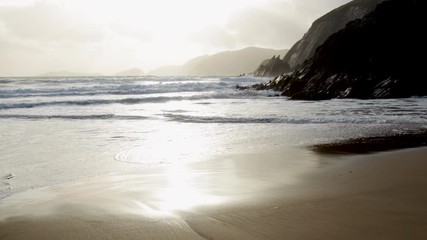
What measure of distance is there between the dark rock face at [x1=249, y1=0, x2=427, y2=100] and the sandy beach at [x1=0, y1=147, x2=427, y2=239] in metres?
19.1

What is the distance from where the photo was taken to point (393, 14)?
29.0 m

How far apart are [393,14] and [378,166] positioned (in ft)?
87.8

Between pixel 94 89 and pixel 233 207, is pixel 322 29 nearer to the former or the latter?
pixel 94 89

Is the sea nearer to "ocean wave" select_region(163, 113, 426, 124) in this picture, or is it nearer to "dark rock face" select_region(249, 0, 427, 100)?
"ocean wave" select_region(163, 113, 426, 124)

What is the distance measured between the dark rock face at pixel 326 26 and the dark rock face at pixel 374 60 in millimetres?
80269

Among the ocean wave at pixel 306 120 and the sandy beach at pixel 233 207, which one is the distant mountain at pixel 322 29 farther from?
the sandy beach at pixel 233 207

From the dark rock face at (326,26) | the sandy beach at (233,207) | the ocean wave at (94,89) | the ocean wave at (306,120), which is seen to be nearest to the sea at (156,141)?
the ocean wave at (306,120)

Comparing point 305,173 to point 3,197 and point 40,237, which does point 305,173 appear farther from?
point 3,197

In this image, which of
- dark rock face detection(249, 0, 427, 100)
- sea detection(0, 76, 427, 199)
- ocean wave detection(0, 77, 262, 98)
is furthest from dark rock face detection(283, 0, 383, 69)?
sea detection(0, 76, 427, 199)

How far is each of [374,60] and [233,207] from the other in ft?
82.6

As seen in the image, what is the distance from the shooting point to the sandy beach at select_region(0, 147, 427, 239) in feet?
11.3

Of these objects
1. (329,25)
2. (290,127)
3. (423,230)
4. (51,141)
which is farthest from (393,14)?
(329,25)

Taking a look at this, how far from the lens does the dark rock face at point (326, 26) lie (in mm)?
108775

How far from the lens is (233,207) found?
411cm
